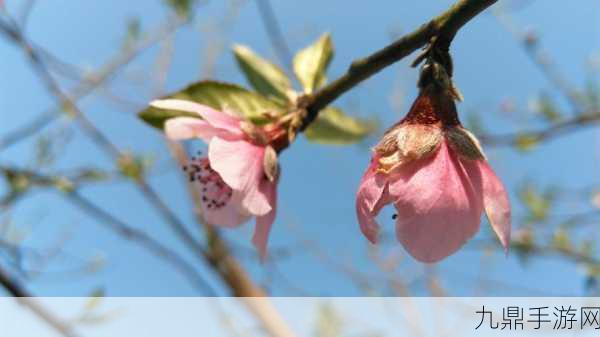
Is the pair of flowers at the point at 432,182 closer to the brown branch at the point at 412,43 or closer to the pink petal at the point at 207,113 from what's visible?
the brown branch at the point at 412,43

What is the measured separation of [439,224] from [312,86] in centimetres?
25

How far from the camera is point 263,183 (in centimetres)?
55

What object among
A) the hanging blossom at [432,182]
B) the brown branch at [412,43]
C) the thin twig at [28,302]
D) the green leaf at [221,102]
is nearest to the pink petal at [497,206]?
the hanging blossom at [432,182]

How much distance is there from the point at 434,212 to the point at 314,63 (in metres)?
0.28

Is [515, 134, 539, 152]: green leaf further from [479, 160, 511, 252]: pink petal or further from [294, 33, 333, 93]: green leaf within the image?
[479, 160, 511, 252]: pink petal

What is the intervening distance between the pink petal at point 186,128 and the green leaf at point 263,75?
0.10 meters

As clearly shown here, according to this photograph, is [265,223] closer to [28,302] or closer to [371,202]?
[371,202]

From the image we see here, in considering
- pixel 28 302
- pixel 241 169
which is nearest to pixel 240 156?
pixel 241 169

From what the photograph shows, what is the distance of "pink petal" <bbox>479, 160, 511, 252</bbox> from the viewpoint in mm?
436

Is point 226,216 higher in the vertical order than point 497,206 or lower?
higher

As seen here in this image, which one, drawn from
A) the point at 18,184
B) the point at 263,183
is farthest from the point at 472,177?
the point at 18,184

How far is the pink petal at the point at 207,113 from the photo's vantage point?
0.54 metres

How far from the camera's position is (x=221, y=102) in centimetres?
59

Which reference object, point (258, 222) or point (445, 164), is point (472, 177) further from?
point (258, 222)
